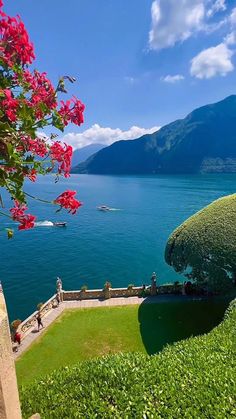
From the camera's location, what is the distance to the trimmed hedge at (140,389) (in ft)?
25.1

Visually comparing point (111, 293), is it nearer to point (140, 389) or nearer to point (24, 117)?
point (140, 389)

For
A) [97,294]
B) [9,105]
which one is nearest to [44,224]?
[97,294]

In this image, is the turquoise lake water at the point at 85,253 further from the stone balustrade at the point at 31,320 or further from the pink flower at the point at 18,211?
the pink flower at the point at 18,211

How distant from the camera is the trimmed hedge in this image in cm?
766

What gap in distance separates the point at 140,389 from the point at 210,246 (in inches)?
620

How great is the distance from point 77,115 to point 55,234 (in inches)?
2619

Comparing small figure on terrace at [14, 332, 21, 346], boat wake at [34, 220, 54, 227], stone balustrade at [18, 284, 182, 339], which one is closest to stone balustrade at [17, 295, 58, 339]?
stone balustrade at [18, 284, 182, 339]

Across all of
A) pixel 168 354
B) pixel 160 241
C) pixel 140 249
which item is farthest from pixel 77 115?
pixel 160 241

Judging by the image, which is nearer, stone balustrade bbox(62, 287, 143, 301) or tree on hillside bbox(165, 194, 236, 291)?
tree on hillside bbox(165, 194, 236, 291)

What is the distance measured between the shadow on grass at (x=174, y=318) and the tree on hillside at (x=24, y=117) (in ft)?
60.7

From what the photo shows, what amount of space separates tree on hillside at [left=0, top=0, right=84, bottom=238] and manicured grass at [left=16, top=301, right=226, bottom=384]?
16.8 meters

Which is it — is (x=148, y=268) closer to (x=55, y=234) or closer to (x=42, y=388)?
(x=55, y=234)

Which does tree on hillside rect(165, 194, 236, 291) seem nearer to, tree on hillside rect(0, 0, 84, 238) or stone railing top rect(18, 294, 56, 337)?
stone railing top rect(18, 294, 56, 337)

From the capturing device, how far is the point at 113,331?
2228 cm
